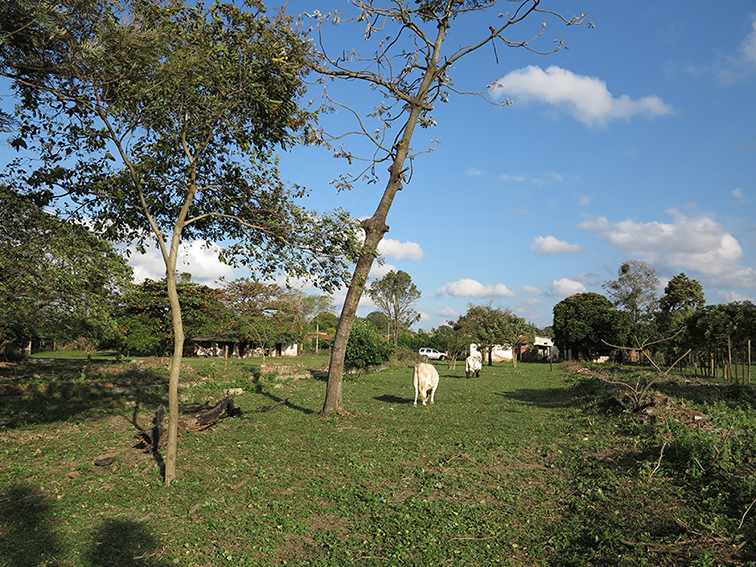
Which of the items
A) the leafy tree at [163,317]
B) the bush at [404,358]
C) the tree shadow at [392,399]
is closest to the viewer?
the tree shadow at [392,399]

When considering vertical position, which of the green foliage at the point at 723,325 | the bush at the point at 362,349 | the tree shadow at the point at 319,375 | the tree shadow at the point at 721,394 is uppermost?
the green foliage at the point at 723,325

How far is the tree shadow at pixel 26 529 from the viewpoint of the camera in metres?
5.55

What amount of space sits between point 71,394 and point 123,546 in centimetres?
1454

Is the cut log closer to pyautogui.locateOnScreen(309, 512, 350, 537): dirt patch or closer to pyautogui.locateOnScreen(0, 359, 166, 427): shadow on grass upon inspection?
pyautogui.locateOnScreen(0, 359, 166, 427): shadow on grass

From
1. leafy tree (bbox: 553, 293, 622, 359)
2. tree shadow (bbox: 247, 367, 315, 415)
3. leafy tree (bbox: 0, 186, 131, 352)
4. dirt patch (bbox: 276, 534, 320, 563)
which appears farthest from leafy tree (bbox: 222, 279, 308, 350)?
dirt patch (bbox: 276, 534, 320, 563)

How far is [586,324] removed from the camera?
5712 centimetres

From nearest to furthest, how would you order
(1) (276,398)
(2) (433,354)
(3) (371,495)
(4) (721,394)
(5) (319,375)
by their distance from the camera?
(3) (371,495) < (4) (721,394) < (1) (276,398) < (5) (319,375) < (2) (433,354)

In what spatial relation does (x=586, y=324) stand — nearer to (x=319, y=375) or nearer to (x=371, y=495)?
(x=319, y=375)

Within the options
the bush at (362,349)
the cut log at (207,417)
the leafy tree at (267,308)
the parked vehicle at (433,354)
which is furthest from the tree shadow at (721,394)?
the parked vehicle at (433,354)

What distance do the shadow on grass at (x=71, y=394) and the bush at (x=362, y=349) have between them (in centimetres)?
1021

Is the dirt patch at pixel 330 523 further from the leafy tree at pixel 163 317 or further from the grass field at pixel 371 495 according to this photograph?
the leafy tree at pixel 163 317

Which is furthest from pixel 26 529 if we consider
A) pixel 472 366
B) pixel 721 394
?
pixel 472 366

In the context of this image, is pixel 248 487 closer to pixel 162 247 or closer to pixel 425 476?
pixel 425 476

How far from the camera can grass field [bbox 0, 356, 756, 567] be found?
570 cm
